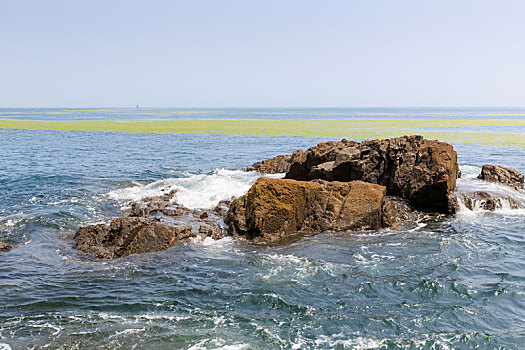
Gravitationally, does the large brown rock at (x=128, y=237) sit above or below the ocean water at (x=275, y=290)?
above

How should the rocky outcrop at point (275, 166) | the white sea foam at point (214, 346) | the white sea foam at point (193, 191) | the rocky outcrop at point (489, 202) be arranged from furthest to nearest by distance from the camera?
1. the rocky outcrop at point (275, 166)
2. the white sea foam at point (193, 191)
3. the rocky outcrop at point (489, 202)
4. the white sea foam at point (214, 346)

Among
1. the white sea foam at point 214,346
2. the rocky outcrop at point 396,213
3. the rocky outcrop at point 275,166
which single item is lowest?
the white sea foam at point 214,346

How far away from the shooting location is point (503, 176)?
23.4 metres

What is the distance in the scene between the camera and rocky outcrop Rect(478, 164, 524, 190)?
23234 mm

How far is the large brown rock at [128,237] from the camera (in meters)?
13.8

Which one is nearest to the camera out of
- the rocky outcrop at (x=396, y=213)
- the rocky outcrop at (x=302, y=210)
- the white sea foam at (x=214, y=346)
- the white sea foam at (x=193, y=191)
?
the white sea foam at (x=214, y=346)

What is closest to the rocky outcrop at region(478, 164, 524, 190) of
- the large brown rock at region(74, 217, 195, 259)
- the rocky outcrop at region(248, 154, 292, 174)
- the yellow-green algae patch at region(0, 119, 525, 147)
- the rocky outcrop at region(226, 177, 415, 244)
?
the rocky outcrop at region(226, 177, 415, 244)

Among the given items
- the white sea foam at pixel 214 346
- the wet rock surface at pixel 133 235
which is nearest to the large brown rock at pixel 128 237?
the wet rock surface at pixel 133 235

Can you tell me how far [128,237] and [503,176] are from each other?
20.4 m

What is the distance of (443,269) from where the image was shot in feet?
40.8

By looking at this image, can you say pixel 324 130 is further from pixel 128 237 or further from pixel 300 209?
pixel 128 237

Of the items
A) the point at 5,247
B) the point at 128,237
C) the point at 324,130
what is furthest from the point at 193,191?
the point at 324,130

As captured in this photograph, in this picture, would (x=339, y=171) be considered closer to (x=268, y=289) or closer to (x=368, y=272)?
(x=368, y=272)

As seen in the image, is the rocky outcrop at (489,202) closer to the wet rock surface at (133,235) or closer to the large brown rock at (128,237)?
the wet rock surface at (133,235)
